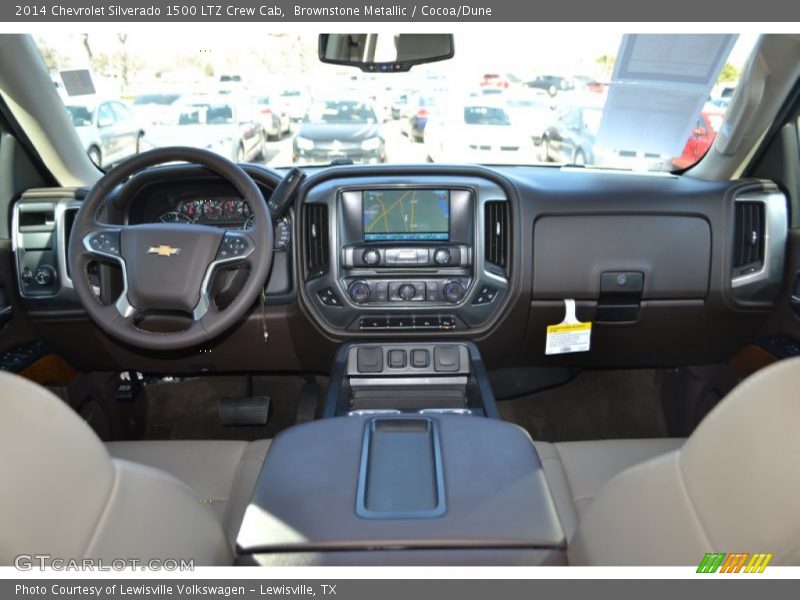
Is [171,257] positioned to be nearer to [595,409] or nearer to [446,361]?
[446,361]

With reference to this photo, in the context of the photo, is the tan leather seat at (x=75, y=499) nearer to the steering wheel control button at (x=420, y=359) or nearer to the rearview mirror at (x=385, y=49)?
the steering wheel control button at (x=420, y=359)

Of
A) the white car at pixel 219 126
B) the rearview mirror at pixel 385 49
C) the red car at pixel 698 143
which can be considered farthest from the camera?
the white car at pixel 219 126

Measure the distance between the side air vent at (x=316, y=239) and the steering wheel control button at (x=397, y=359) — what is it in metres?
0.47

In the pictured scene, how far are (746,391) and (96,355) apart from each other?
2797 mm

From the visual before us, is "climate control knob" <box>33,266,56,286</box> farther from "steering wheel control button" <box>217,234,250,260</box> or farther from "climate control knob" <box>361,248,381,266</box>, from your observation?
"climate control knob" <box>361,248,381,266</box>

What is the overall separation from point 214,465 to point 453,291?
1.24m

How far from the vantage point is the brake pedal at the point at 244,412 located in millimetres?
2906

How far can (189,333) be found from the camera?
207 centimetres

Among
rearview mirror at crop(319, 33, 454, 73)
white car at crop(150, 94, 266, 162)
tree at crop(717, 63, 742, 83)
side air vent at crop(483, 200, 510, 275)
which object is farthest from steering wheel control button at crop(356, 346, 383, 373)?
white car at crop(150, 94, 266, 162)

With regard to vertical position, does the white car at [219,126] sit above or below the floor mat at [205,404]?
above

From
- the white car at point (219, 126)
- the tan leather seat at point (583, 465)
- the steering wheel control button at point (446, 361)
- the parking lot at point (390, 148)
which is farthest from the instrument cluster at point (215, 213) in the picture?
the white car at point (219, 126)

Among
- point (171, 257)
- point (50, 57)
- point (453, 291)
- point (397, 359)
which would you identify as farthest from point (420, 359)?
point (50, 57)

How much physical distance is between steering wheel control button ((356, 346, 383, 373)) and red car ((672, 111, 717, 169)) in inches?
70.3

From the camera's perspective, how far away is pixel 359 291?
8.86 ft
